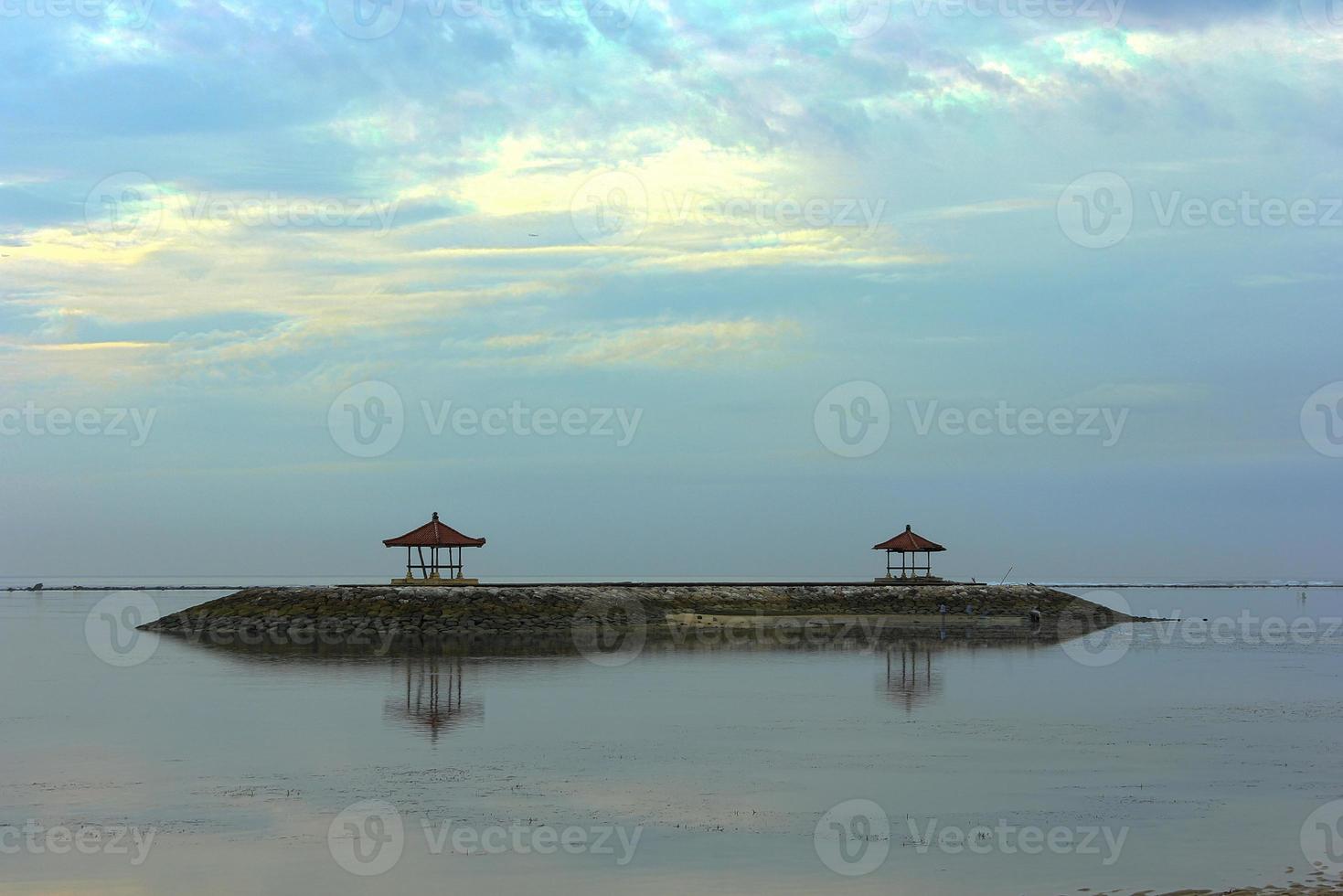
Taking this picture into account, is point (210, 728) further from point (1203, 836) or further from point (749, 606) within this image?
point (749, 606)

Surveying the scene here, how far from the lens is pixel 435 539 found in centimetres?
6750

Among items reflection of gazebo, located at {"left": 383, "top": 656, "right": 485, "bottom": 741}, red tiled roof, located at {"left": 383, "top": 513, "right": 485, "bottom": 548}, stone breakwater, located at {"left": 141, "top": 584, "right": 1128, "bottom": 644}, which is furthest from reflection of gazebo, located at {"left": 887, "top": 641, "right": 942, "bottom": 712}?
red tiled roof, located at {"left": 383, "top": 513, "right": 485, "bottom": 548}

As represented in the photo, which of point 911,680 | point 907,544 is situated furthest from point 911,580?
point 911,680

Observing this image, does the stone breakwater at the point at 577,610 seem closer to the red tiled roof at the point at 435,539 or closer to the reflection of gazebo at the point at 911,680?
the red tiled roof at the point at 435,539

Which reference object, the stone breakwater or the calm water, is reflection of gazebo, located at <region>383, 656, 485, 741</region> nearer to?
the calm water

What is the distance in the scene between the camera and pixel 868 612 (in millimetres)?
74000

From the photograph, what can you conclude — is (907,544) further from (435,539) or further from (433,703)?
(433,703)

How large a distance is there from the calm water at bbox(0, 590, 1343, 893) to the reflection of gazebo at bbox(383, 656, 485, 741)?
186mm

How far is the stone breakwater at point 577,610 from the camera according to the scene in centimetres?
6375

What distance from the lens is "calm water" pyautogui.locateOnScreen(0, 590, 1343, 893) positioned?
18.5 m

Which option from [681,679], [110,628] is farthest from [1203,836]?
[110,628]

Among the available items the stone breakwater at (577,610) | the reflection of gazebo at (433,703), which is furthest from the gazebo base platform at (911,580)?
the reflection of gazebo at (433,703)

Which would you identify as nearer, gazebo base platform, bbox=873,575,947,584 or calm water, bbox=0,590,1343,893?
calm water, bbox=0,590,1343,893

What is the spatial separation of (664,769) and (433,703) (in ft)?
39.7
